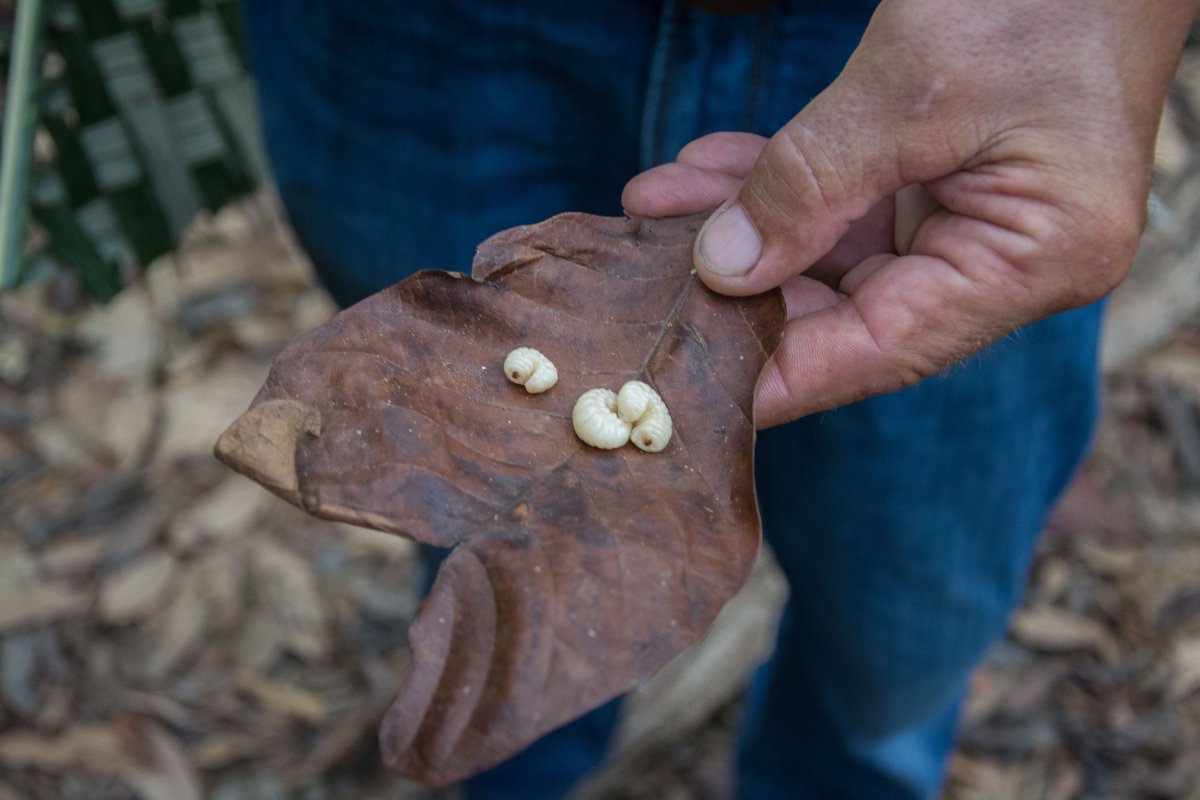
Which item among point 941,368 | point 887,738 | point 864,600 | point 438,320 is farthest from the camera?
point 887,738

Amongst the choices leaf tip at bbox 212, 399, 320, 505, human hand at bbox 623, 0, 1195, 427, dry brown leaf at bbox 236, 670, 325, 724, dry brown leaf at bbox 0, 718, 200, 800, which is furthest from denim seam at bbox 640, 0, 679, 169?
dry brown leaf at bbox 0, 718, 200, 800

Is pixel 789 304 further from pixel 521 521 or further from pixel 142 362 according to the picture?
pixel 142 362

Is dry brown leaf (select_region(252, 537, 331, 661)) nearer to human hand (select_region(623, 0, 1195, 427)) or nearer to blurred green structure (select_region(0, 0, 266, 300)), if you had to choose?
blurred green structure (select_region(0, 0, 266, 300))

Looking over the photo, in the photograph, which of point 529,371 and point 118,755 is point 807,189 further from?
point 118,755

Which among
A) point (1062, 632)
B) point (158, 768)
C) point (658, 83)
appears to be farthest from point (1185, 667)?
point (158, 768)

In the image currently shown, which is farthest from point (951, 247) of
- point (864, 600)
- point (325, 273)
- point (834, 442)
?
point (325, 273)
